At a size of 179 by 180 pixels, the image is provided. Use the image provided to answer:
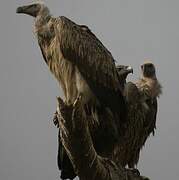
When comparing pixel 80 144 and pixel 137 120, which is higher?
pixel 80 144

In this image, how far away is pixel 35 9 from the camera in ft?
31.4

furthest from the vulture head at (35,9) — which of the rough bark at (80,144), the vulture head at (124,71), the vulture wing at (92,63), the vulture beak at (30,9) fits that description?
the rough bark at (80,144)

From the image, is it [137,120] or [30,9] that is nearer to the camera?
[137,120]

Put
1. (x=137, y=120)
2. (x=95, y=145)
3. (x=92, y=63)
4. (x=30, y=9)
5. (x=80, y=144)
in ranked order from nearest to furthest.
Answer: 1. (x=80, y=144)
2. (x=95, y=145)
3. (x=92, y=63)
4. (x=137, y=120)
5. (x=30, y=9)

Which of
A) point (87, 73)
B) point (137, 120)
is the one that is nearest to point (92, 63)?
point (87, 73)

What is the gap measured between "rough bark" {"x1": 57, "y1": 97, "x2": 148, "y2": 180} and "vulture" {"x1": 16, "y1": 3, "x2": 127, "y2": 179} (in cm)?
188

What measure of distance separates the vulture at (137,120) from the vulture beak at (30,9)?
1916mm

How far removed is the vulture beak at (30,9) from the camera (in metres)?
9.55

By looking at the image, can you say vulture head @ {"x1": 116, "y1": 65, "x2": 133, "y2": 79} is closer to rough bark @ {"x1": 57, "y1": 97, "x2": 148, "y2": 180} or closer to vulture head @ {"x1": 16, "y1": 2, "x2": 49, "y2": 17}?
vulture head @ {"x1": 16, "y1": 2, "x2": 49, "y2": 17}

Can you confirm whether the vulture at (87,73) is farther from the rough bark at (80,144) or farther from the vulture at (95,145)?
the rough bark at (80,144)

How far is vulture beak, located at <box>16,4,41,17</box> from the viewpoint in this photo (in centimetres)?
955

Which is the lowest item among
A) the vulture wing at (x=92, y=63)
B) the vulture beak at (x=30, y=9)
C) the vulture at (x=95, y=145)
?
the vulture at (x=95, y=145)

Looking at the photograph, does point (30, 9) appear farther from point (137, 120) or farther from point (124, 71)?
point (137, 120)

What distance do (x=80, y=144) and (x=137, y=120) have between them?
348 cm
